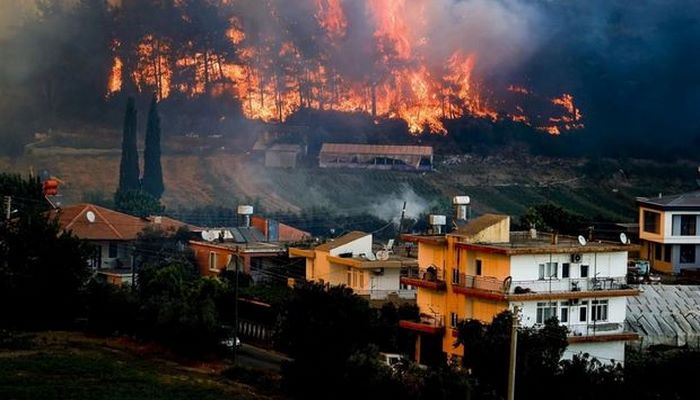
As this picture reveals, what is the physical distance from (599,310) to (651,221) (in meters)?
17.7

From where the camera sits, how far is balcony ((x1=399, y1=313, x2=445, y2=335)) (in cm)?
4809

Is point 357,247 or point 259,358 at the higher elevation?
point 357,247

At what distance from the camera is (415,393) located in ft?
131

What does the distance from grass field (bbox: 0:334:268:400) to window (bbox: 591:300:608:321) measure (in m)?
10.1

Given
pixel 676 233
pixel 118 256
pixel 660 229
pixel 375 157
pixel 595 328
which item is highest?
pixel 375 157

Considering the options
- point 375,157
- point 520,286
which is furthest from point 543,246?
point 375,157

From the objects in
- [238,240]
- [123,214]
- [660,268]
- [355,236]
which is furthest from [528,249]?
[123,214]

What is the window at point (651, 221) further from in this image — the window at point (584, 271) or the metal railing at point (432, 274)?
the metal railing at point (432, 274)

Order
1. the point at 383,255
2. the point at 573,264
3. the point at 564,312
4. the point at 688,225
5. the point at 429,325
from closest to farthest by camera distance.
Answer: the point at 564,312
the point at 573,264
the point at 429,325
the point at 383,255
the point at 688,225

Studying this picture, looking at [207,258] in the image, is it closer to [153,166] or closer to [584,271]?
[584,271]

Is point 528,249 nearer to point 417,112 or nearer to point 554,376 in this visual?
point 554,376

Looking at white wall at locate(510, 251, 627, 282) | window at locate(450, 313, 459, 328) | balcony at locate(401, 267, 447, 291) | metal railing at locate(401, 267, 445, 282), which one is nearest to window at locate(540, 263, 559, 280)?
white wall at locate(510, 251, 627, 282)

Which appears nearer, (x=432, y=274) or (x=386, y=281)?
(x=432, y=274)

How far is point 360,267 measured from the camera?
55375 mm
